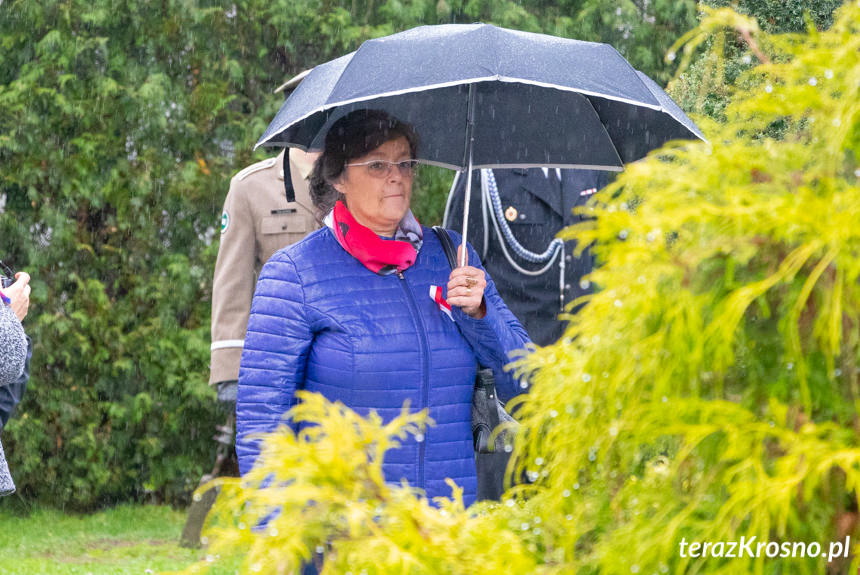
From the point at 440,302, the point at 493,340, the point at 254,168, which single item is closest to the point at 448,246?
the point at 440,302

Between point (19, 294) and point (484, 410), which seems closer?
point (484, 410)

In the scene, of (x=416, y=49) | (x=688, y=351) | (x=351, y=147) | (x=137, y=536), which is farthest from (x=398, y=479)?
(x=137, y=536)

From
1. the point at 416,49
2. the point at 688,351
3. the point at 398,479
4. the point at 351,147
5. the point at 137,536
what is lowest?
the point at 137,536

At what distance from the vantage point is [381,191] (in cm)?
349

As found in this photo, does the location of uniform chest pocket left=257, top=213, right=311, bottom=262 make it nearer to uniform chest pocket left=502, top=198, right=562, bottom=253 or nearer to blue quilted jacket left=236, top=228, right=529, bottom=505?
uniform chest pocket left=502, top=198, right=562, bottom=253

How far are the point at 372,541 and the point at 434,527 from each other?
105mm

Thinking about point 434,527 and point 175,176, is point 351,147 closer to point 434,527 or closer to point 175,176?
point 434,527

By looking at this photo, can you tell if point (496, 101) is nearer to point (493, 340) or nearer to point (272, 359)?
point (493, 340)

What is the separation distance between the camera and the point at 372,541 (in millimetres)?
1496

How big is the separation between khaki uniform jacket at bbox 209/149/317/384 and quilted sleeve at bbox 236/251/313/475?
167cm

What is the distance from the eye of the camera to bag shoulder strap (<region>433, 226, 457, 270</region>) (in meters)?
3.49

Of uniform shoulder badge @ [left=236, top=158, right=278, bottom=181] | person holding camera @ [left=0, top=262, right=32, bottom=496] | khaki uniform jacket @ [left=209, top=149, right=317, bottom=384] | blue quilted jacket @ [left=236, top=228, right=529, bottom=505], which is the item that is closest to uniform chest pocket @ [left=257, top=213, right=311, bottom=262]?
khaki uniform jacket @ [left=209, top=149, right=317, bottom=384]

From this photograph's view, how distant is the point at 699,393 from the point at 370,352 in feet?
6.17

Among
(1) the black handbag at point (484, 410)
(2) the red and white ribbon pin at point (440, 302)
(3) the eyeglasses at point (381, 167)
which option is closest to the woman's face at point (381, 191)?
(3) the eyeglasses at point (381, 167)
